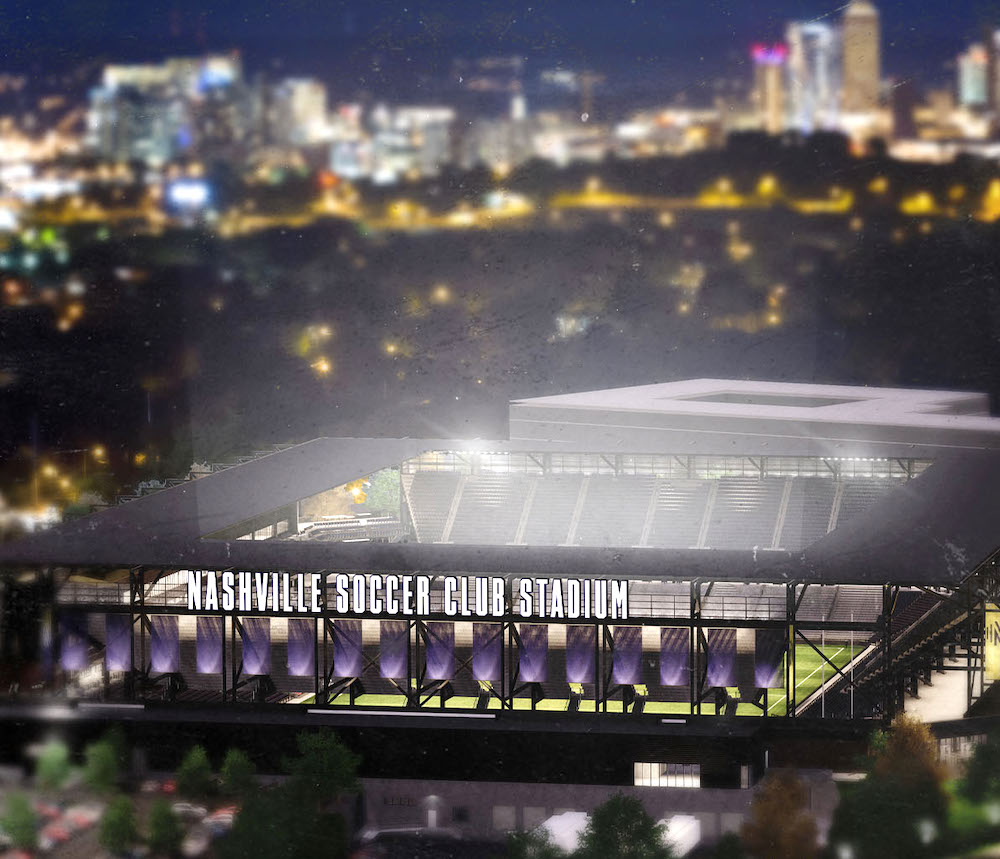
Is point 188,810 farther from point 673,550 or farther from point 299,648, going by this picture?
point 673,550

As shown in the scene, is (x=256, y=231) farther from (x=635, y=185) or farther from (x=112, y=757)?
(x=112, y=757)


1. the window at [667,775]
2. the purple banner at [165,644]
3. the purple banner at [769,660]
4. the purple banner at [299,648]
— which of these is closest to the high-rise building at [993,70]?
the purple banner at [769,660]

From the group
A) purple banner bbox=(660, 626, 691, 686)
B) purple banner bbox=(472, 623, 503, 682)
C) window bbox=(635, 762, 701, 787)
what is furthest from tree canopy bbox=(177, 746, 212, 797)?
purple banner bbox=(660, 626, 691, 686)

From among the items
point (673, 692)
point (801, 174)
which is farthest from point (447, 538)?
point (801, 174)

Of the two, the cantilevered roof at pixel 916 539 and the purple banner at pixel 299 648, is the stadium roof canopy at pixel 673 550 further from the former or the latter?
the purple banner at pixel 299 648

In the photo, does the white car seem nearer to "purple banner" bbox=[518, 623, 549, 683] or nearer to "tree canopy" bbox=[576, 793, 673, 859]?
"tree canopy" bbox=[576, 793, 673, 859]
